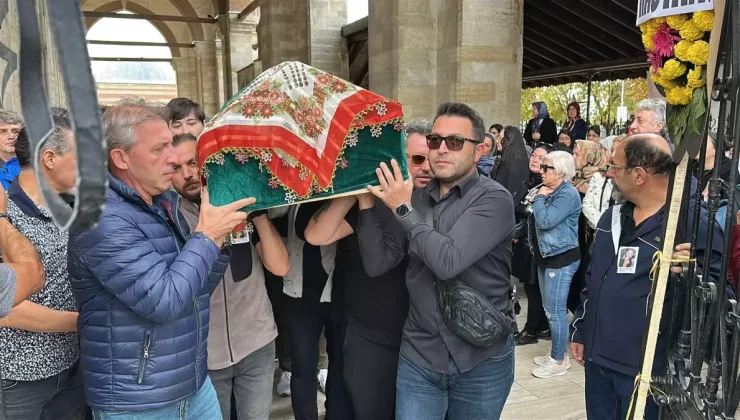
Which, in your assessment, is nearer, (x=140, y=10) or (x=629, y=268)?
(x=629, y=268)

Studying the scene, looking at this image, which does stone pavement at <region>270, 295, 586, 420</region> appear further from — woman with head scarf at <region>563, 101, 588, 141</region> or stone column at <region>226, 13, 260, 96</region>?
stone column at <region>226, 13, 260, 96</region>

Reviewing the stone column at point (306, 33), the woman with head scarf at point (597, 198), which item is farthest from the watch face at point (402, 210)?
the stone column at point (306, 33)

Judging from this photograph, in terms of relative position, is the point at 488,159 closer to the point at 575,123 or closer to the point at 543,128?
the point at 543,128

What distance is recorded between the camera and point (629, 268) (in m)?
2.45

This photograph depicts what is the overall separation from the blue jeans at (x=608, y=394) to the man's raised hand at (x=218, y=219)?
5.91 feet

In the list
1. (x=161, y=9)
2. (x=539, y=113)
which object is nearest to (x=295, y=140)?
(x=539, y=113)

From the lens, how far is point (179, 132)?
2664mm

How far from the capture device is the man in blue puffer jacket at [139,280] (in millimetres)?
1697

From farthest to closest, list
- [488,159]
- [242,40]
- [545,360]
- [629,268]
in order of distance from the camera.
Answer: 1. [242,40]
2. [488,159]
3. [545,360]
4. [629,268]

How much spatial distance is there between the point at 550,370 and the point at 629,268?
2.26 metres

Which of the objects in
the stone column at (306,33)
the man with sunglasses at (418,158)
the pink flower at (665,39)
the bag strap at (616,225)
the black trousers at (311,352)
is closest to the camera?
the pink flower at (665,39)

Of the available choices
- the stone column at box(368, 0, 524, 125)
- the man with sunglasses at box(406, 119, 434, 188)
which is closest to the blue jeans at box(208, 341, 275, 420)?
the man with sunglasses at box(406, 119, 434, 188)

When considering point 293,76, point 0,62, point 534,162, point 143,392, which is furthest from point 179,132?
point 534,162

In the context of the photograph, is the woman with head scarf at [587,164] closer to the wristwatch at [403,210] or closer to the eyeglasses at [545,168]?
the eyeglasses at [545,168]
